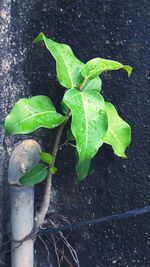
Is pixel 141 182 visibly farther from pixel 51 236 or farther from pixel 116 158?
pixel 51 236

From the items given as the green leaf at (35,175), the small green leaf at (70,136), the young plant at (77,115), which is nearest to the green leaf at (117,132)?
the young plant at (77,115)

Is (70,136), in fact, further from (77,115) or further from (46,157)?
(77,115)

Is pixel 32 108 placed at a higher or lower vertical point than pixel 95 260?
higher

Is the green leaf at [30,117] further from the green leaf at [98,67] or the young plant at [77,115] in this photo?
the green leaf at [98,67]

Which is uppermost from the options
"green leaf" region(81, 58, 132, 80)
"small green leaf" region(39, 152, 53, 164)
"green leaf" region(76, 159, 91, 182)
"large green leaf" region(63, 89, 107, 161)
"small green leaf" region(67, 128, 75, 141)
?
"green leaf" region(81, 58, 132, 80)

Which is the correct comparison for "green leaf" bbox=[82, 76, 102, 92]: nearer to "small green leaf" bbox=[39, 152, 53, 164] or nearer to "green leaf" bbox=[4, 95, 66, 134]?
"green leaf" bbox=[4, 95, 66, 134]

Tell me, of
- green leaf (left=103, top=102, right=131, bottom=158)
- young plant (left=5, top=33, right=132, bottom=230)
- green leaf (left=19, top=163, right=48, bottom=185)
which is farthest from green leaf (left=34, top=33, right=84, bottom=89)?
green leaf (left=19, top=163, right=48, bottom=185)

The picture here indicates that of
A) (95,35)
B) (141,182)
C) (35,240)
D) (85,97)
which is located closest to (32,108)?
(85,97)
